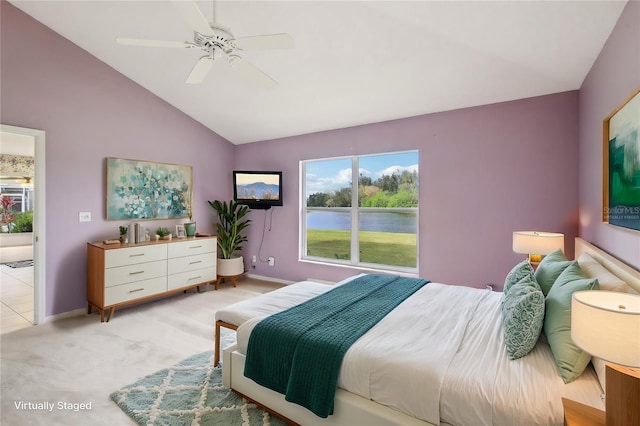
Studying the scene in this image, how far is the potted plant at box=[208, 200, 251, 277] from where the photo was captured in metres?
4.84

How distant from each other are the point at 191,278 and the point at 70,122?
2.37 meters

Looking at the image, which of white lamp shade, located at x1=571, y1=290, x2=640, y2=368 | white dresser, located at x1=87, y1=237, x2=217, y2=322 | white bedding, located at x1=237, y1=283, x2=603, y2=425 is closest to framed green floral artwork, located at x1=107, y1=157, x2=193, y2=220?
white dresser, located at x1=87, y1=237, x2=217, y2=322

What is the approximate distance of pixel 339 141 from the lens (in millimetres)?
4496

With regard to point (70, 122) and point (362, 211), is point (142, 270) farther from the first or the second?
point (362, 211)

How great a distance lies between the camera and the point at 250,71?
227 cm

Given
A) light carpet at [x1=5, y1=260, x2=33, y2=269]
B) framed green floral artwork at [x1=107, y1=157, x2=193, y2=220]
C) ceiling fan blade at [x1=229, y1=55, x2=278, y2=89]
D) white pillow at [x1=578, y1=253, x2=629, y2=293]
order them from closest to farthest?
1. white pillow at [x1=578, y1=253, x2=629, y2=293]
2. ceiling fan blade at [x1=229, y1=55, x2=278, y2=89]
3. framed green floral artwork at [x1=107, y1=157, x2=193, y2=220]
4. light carpet at [x1=5, y1=260, x2=33, y2=269]

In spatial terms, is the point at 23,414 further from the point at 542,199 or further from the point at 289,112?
the point at 542,199

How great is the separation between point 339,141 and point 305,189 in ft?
3.26

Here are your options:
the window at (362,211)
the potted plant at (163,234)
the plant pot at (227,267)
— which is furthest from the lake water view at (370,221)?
the potted plant at (163,234)

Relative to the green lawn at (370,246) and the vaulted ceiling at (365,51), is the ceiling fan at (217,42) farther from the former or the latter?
the green lawn at (370,246)

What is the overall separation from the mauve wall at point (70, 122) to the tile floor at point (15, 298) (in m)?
0.33

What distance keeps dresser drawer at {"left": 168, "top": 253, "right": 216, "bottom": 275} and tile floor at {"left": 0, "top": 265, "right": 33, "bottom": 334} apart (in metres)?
1.49

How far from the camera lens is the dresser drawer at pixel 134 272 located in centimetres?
347

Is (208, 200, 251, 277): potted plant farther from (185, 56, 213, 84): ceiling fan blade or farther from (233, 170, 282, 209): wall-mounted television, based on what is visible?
(185, 56, 213, 84): ceiling fan blade
